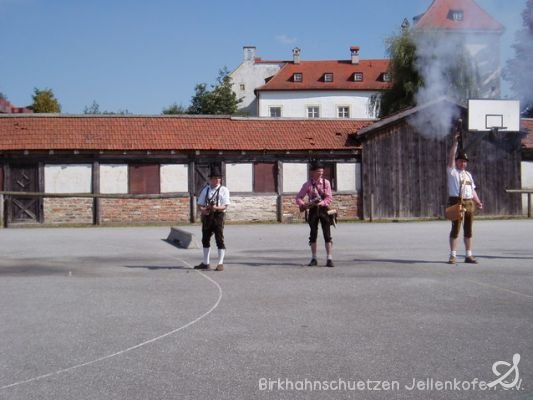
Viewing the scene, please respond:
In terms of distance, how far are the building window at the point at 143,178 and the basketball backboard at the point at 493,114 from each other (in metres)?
13.5

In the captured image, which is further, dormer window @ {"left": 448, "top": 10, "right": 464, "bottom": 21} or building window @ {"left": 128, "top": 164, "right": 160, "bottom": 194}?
building window @ {"left": 128, "top": 164, "right": 160, "bottom": 194}

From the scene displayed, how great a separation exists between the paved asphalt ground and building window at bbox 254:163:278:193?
1633 cm

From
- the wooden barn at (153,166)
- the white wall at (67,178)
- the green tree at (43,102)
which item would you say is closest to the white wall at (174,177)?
the wooden barn at (153,166)

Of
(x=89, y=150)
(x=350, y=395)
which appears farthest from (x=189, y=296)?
(x=89, y=150)

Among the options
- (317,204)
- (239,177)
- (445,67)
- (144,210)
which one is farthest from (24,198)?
(317,204)

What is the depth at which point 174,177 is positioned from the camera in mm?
28891

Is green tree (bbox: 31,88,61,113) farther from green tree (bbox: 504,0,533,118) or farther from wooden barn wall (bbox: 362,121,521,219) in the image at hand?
green tree (bbox: 504,0,533,118)

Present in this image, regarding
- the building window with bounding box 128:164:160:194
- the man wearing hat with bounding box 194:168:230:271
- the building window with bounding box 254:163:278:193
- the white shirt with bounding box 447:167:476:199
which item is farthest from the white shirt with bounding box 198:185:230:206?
the building window with bounding box 254:163:278:193

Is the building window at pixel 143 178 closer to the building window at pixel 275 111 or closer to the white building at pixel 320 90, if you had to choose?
the white building at pixel 320 90

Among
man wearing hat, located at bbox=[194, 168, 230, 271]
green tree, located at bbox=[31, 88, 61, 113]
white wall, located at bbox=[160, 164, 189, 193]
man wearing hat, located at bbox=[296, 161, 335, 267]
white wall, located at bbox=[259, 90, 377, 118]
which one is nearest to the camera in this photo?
man wearing hat, located at bbox=[194, 168, 230, 271]

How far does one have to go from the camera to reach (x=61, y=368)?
19.0ft

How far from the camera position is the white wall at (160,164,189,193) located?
1134 inches

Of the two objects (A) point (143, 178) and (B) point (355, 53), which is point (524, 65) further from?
(B) point (355, 53)
